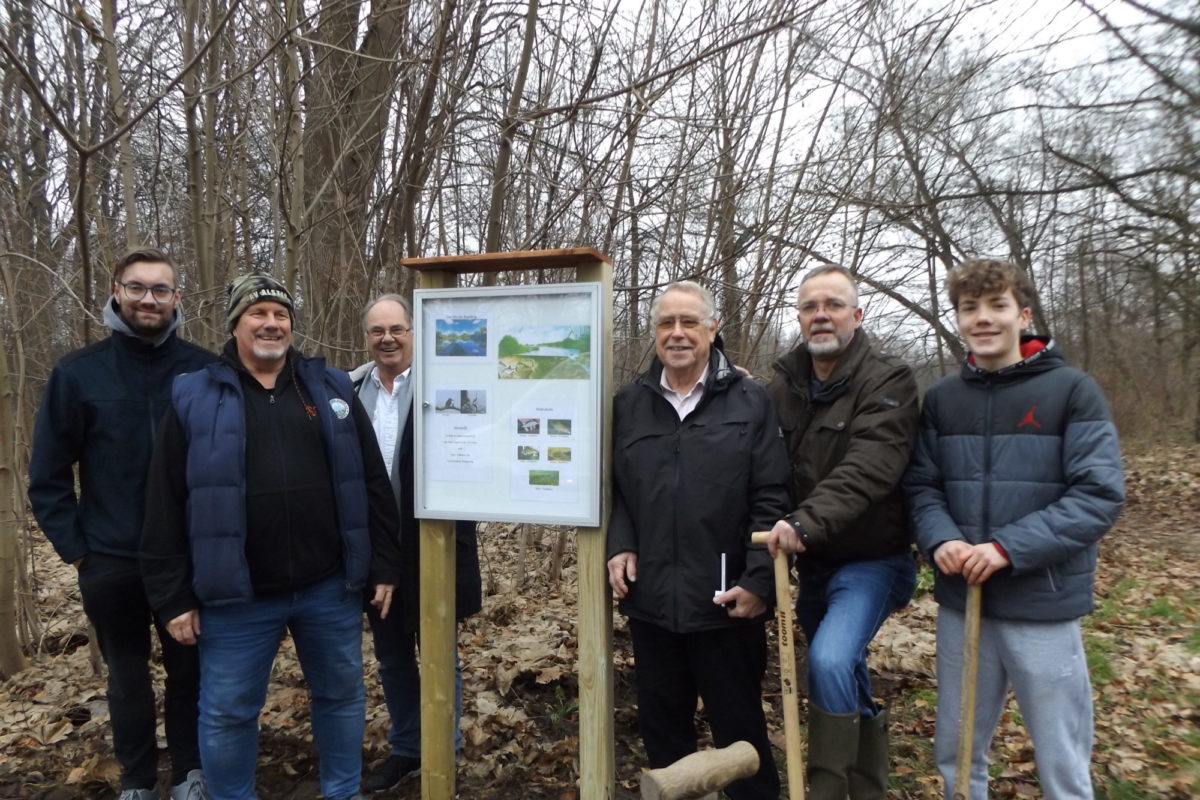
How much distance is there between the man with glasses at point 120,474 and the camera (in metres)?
3.18

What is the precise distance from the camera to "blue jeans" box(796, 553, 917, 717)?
8.99 ft

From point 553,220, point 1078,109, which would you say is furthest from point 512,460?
point 1078,109

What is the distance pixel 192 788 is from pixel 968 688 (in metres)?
3.26

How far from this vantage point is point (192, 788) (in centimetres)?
339

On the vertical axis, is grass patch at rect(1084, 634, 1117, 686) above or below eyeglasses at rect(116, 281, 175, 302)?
below

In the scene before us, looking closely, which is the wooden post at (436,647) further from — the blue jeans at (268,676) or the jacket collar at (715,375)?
the jacket collar at (715,375)

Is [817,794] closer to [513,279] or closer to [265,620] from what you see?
[265,620]

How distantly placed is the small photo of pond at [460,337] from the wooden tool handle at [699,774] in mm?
1716

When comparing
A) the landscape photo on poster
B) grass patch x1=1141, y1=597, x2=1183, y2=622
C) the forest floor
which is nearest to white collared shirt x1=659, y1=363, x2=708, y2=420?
the landscape photo on poster

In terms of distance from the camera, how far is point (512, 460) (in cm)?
314

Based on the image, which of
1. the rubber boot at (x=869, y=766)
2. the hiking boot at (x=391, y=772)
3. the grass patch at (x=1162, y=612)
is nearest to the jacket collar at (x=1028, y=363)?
the rubber boot at (x=869, y=766)

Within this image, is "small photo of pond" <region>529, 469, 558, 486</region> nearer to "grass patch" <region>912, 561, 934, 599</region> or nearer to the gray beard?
the gray beard

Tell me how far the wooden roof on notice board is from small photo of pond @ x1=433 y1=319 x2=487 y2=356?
0.80 feet

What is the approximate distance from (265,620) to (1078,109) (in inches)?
460
